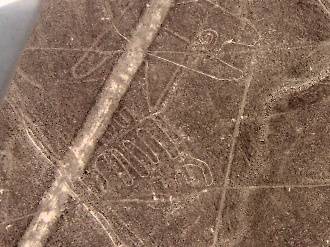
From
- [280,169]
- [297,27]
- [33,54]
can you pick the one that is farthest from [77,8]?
[280,169]

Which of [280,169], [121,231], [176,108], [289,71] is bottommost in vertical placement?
[121,231]

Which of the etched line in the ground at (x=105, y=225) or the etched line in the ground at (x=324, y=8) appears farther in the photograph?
the etched line in the ground at (x=324, y=8)

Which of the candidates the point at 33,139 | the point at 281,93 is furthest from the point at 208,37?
the point at 33,139

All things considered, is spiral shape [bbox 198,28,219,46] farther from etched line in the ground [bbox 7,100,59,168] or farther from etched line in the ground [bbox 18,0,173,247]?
etched line in the ground [bbox 7,100,59,168]

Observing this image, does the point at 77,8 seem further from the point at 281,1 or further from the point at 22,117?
the point at 281,1

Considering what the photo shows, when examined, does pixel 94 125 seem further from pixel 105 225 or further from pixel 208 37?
pixel 208 37

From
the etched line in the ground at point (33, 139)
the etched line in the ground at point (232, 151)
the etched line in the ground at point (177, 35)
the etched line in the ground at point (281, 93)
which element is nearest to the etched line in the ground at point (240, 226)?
the etched line in the ground at point (232, 151)

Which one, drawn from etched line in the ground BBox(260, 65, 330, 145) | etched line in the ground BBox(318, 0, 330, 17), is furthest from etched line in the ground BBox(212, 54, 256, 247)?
etched line in the ground BBox(318, 0, 330, 17)

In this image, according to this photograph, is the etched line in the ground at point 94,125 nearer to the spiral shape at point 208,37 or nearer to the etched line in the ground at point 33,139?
the etched line in the ground at point 33,139
